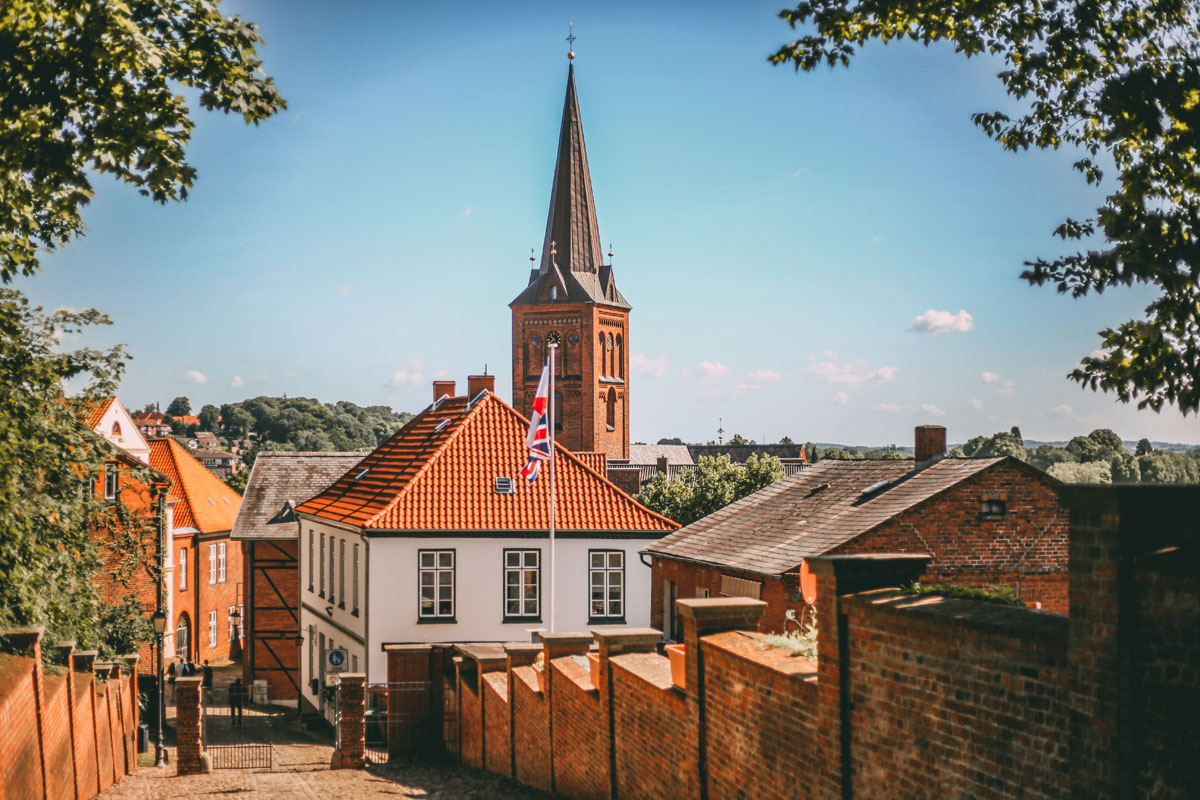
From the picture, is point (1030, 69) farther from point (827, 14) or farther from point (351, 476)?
point (351, 476)

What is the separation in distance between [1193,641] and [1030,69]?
21.6 ft

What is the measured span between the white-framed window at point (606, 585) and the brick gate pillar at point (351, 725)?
8.10 m

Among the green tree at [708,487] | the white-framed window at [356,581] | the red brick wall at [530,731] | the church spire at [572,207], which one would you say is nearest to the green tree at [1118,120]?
the red brick wall at [530,731]

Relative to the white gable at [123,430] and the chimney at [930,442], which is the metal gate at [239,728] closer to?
the white gable at [123,430]

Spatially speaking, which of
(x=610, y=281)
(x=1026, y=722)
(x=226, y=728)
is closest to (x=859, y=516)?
(x=1026, y=722)

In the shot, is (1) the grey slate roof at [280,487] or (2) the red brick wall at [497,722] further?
(1) the grey slate roof at [280,487]

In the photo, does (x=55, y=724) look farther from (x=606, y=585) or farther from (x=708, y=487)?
(x=708, y=487)

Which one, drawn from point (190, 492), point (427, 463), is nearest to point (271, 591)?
point (190, 492)

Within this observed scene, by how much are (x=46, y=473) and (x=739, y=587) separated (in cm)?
1325

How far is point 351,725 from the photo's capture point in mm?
20969

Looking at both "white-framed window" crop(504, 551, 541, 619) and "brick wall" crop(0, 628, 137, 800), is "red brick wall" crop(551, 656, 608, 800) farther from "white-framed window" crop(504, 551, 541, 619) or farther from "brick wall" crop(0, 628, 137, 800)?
"white-framed window" crop(504, 551, 541, 619)

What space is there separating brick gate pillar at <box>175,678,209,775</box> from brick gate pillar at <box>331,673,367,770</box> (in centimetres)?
279

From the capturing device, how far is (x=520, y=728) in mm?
15727

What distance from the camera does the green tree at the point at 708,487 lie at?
188ft
